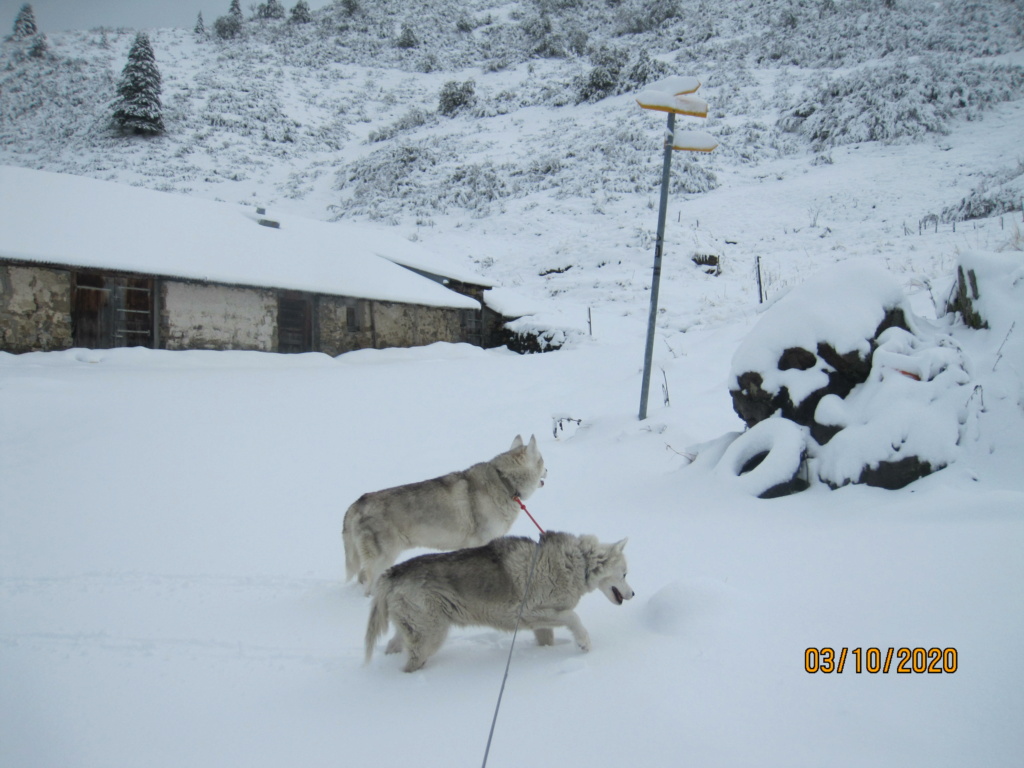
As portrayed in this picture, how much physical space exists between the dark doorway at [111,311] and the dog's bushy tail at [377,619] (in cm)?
1509

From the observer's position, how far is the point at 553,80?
149ft

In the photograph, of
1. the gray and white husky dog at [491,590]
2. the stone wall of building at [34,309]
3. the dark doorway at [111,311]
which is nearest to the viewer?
the gray and white husky dog at [491,590]

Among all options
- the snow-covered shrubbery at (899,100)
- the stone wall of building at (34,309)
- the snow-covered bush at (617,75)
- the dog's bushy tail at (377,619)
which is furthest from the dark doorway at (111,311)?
the snow-covered bush at (617,75)

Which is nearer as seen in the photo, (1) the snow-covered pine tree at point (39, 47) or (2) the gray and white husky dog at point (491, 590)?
(2) the gray and white husky dog at point (491, 590)

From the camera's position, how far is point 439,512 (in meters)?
4.57

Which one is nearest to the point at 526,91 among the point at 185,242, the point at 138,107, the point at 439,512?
the point at 138,107

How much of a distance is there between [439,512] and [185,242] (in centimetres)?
1555

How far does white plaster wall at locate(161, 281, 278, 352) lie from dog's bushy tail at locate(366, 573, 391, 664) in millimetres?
15055

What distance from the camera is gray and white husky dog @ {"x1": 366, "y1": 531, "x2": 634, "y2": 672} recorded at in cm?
302

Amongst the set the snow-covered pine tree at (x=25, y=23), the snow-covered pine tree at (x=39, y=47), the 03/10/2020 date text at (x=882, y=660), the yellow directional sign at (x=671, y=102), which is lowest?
the 03/10/2020 date text at (x=882, y=660)

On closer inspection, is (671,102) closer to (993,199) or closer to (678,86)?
(678,86)

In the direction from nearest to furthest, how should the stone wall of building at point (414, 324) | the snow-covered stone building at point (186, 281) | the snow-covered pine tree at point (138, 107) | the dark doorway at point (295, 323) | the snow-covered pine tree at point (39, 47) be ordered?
the snow-covered stone building at point (186, 281), the dark doorway at point (295, 323), the stone wall of building at point (414, 324), the snow-covered pine tree at point (138, 107), the snow-covered pine tree at point (39, 47)

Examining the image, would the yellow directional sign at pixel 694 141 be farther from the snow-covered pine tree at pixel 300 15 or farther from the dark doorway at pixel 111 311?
the snow-covered pine tree at pixel 300 15

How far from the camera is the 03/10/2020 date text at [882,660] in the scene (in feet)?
7.88
